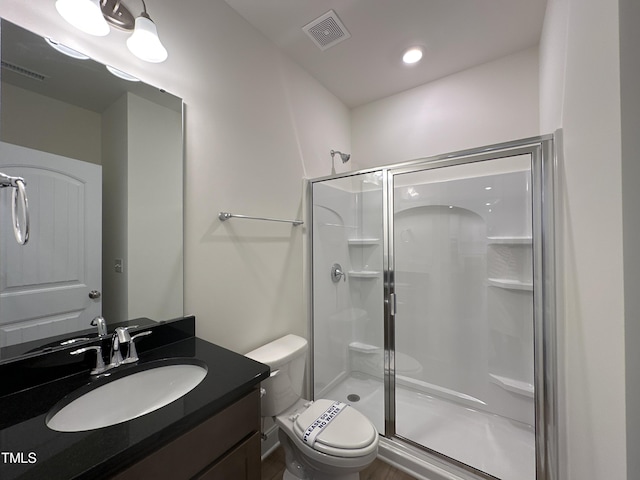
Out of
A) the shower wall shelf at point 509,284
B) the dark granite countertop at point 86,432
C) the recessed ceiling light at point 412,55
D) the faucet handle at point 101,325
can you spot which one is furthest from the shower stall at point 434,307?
the faucet handle at point 101,325

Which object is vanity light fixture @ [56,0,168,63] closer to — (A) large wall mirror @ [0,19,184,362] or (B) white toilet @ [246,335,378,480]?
(A) large wall mirror @ [0,19,184,362]

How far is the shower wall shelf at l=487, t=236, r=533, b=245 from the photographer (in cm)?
174

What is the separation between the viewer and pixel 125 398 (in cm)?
92

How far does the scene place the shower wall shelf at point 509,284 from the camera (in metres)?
1.75

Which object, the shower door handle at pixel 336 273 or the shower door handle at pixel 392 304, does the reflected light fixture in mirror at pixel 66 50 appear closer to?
the shower door handle at pixel 336 273

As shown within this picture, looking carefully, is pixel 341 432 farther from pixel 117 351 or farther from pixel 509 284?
pixel 509 284

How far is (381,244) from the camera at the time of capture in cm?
186

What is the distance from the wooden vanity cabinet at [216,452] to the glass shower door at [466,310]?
3.78 ft

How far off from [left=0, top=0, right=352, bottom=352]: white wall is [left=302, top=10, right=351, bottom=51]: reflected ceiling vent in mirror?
28 centimetres

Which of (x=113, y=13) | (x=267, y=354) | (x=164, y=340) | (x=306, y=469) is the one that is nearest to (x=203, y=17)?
(x=113, y=13)

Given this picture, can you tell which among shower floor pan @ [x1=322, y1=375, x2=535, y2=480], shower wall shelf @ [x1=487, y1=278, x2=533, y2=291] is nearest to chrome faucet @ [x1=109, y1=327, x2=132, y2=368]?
shower floor pan @ [x1=322, y1=375, x2=535, y2=480]

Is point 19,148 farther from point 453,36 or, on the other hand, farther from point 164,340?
point 453,36

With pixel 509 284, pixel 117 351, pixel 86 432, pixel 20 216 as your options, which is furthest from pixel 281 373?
pixel 509 284

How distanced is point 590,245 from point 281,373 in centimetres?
140
